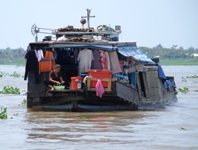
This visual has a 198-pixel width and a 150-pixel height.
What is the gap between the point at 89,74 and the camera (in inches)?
698

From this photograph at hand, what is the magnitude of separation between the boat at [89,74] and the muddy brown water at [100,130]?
46cm

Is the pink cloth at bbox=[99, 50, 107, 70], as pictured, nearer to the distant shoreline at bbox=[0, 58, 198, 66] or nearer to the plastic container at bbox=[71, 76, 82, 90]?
the plastic container at bbox=[71, 76, 82, 90]

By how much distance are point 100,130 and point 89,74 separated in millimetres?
3516

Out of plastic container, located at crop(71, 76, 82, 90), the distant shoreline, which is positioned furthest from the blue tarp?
the distant shoreline

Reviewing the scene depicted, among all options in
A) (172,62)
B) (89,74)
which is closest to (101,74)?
(89,74)

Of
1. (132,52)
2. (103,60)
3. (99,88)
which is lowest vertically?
(99,88)

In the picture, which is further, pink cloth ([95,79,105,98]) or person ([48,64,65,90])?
person ([48,64,65,90])

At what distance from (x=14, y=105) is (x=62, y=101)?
3.57 m

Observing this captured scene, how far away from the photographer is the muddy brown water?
1245cm

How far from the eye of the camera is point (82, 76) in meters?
18.3

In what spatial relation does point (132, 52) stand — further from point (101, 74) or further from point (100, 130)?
point (100, 130)

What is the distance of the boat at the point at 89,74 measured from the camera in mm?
17766

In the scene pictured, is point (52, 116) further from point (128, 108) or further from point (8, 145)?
point (8, 145)

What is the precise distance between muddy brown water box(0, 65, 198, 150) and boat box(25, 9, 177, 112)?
461mm
